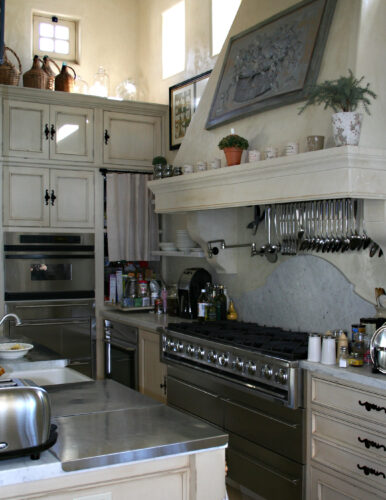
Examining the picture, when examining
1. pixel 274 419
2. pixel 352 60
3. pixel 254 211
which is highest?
pixel 352 60

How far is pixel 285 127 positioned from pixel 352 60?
1.96ft

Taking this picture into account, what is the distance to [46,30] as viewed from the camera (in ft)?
19.7

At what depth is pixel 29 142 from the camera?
5.31m

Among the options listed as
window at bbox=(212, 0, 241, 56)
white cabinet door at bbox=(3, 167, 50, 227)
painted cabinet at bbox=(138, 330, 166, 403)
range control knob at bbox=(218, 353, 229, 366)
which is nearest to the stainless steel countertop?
range control knob at bbox=(218, 353, 229, 366)

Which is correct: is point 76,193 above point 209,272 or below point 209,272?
above

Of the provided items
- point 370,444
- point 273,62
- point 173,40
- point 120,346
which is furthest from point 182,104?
point 370,444

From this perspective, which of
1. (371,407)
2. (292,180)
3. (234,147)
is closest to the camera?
(371,407)

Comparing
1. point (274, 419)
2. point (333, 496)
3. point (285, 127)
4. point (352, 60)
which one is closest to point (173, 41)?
point (285, 127)

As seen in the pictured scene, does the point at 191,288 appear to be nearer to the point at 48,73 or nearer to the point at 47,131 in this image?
the point at 47,131

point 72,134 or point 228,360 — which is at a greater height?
point 72,134

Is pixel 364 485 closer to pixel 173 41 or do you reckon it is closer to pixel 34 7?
pixel 173 41

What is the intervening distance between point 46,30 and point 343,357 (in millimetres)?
4610

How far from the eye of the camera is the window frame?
19.6ft

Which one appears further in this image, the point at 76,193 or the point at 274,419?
the point at 76,193
